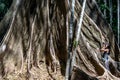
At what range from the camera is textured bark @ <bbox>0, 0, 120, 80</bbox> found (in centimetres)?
786

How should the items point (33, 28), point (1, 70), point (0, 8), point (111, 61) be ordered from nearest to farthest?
point (1, 70) → point (33, 28) → point (111, 61) → point (0, 8)

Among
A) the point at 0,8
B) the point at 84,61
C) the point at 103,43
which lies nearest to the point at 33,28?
the point at 84,61

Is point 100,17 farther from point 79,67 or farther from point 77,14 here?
point 79,67

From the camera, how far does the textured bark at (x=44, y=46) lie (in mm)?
7859

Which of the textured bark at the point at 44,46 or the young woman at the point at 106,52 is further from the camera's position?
the young woman at the point at 106,52

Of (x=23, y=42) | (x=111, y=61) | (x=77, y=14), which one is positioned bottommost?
(x=111, y=61)

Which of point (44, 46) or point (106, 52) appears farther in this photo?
point (106, 52)

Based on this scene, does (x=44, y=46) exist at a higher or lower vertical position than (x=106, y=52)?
higher

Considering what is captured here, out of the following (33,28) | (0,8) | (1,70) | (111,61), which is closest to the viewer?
(1,70)

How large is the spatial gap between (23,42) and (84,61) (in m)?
1.60

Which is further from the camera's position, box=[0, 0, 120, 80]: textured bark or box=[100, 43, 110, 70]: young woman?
box=[100, 43, 110, 70]: young woman

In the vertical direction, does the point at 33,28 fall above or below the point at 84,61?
above

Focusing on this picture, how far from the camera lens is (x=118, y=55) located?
9570 mm

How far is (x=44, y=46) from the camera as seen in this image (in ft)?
27.0
